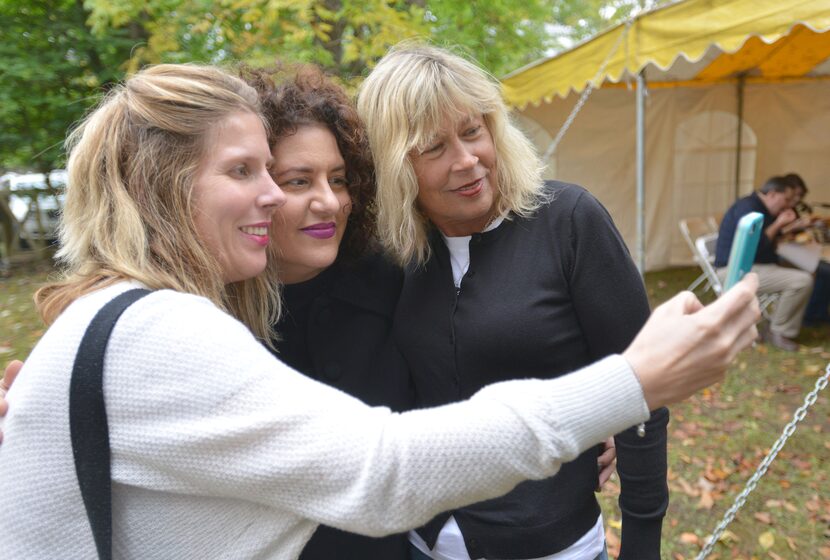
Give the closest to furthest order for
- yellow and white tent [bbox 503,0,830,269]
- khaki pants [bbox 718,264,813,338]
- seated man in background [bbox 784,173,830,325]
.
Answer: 1. khaki pants [bbox 718,264,813,338]
2. seated man in background [bbox 784,173,830,325]
3. yellow and white tent [bbox 503,0,830,269]

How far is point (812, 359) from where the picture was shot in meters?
5.29

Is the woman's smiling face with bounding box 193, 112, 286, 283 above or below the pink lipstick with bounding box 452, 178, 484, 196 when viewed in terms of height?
above

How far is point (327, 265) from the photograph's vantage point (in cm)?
159

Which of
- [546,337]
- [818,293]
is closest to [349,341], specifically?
[546,337]

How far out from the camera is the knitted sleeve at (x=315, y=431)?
78cm

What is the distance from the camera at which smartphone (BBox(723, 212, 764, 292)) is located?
3.35 ft

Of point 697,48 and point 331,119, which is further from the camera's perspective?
point 697,48

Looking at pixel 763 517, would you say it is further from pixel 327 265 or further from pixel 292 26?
pixel 292 26

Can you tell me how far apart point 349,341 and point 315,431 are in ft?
2.67

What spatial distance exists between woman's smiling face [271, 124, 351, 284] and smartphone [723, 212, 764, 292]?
927 millimetres

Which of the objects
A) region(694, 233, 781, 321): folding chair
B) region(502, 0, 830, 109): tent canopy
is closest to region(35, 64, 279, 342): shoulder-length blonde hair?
region(502, 0, 830, 109): tent canopy

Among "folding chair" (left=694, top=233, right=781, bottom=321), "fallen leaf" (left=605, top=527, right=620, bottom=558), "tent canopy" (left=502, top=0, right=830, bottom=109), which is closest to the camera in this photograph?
"fallen leaf" (left=605, top=527, right=620, bottom=558)

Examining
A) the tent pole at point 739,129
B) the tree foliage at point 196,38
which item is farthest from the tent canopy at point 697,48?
the tree foliage at point 196,38

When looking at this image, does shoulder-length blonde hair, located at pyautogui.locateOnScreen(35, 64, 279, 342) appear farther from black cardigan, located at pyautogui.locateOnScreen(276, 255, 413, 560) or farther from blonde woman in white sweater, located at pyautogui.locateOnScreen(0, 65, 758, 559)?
black cardigan, located at pyautogui.locateOnScreen(276, 255, 413, 560)
